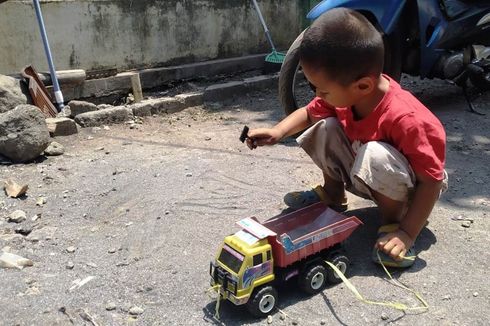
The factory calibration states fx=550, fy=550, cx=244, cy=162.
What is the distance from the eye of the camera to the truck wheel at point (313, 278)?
6.70 ft

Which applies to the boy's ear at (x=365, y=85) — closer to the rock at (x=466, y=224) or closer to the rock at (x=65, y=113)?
the rock at (x=466, y=224)

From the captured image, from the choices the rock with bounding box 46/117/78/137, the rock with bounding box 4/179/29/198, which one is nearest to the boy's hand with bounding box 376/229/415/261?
the rock with bounding box 4/179/29/198

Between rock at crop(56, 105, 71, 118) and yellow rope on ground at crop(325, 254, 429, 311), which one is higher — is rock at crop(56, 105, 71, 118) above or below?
below

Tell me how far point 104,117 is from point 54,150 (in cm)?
85

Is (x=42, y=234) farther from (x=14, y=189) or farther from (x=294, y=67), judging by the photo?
(x=294, y=67)

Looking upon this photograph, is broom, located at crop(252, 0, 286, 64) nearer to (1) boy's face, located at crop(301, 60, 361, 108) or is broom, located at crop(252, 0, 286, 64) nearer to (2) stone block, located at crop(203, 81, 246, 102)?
(2) stone block, located at crop(203, 81, 246, 102)

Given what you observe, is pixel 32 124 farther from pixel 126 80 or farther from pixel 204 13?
pixel 204 13

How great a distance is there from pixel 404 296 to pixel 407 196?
405 millimetres

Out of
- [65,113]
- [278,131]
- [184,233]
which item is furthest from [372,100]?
[65,113]

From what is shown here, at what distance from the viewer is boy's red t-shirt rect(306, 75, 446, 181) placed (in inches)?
82.0

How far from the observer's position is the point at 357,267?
2283 millimetres

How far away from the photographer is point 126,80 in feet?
17.4

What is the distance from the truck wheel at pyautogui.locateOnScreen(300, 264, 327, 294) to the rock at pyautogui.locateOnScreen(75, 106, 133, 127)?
9.78 feet

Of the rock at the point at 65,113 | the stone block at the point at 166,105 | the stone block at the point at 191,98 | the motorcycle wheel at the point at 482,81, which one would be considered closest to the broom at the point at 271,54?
the stone block at the point at 191,98
